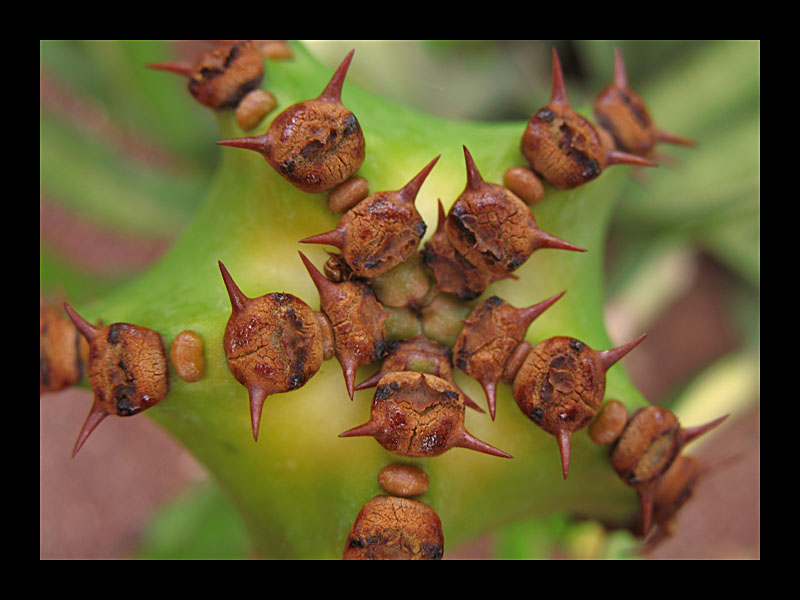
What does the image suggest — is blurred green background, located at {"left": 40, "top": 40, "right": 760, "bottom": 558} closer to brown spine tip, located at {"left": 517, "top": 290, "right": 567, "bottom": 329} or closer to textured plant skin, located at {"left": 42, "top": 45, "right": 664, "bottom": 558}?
textured plant skin, located at {"left": 42, "top": 45, "right": 664, "bottom": 558}

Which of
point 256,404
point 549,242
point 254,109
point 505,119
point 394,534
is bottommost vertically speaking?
point 394,534

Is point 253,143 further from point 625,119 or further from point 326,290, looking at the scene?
point 625,119

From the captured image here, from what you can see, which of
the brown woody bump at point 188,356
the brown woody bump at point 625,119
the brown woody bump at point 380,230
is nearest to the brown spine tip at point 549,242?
the brown woody bump at point 380,230

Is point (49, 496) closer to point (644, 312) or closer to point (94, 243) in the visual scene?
point (94, 243)

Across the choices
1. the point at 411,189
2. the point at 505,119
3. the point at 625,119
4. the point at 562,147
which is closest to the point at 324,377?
the point at 411,189

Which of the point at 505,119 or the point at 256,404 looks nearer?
the point at 256,404

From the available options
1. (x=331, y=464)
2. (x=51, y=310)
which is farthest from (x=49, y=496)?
(x=331, y=464)
